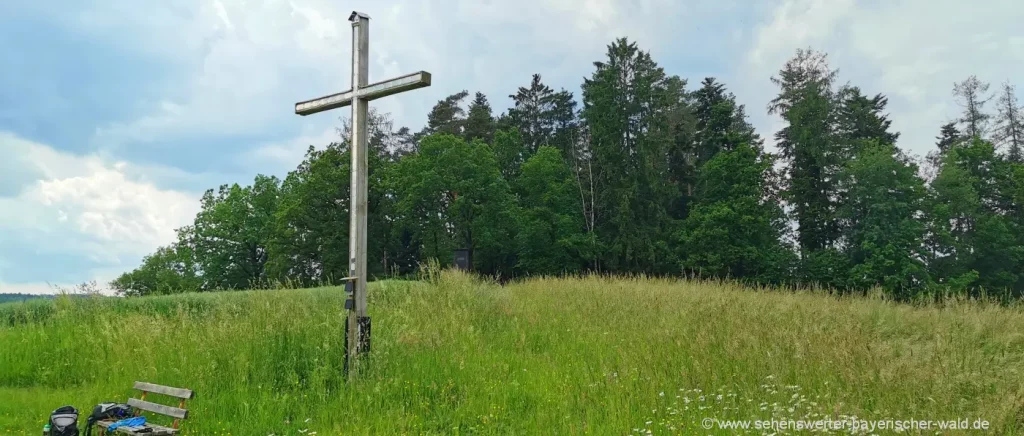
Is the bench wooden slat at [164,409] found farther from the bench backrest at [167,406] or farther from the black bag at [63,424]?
the black bag at [63,424]

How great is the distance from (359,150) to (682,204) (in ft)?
95.1

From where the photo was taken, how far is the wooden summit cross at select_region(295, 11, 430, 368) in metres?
6.31

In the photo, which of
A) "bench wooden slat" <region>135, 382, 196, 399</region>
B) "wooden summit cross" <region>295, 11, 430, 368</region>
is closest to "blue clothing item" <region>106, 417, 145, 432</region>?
"bench wooden slat" <region>135, 382, 196, 399</region>

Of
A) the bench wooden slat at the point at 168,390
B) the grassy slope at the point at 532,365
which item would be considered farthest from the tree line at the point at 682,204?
the bench wooden slat at the point at 168,390

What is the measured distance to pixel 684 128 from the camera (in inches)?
1412

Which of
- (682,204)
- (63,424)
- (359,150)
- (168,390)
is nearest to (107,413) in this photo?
(63,424)

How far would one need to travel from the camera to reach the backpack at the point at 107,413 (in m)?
5.28

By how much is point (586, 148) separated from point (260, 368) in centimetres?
3229

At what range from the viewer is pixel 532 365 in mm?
6695

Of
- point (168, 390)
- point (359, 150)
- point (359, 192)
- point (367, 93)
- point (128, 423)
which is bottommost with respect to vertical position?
point (128, 423)

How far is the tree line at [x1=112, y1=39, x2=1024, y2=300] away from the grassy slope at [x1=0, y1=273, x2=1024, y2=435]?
19.8m

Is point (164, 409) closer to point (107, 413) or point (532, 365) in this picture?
point (107, 413)

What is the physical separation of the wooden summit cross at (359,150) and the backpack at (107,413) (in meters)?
2.03

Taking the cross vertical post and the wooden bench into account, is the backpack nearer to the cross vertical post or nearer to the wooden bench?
the wooden bench
